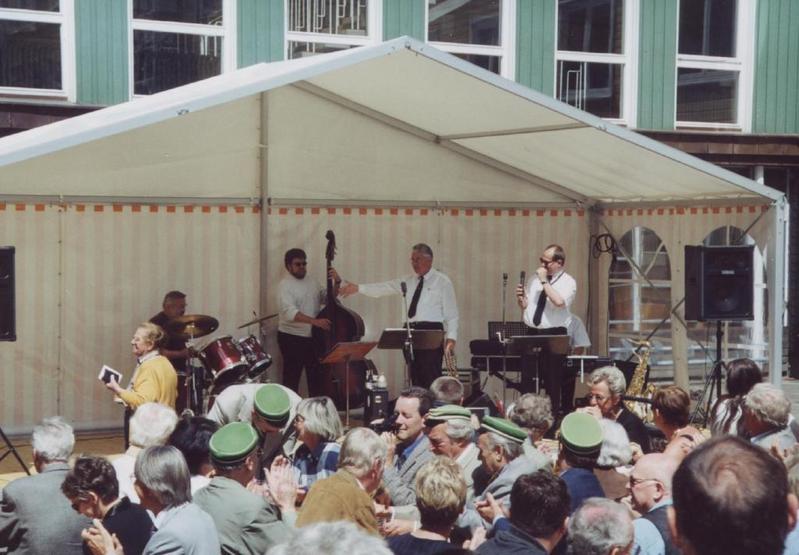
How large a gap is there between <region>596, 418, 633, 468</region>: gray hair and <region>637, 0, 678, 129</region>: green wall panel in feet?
30.2

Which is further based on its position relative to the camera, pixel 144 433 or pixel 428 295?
pixel 428 295

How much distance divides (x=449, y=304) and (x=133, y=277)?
109 inches

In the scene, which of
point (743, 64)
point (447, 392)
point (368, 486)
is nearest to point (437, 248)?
point (447, 392)

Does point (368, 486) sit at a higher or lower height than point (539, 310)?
lower

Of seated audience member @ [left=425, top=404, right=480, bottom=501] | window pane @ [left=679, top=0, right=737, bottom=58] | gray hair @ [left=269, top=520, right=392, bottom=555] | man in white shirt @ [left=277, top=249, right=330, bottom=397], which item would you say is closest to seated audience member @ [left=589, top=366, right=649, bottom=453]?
seated audience member @ [left=425, top=404, right=480, bottom=501]

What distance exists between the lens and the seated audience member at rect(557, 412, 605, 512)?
16.1 feet

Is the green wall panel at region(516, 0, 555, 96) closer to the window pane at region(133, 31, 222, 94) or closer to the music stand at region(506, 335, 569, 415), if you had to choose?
the window pane at region(133, 31, 222, 94)

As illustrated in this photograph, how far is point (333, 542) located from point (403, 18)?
36.8 feet

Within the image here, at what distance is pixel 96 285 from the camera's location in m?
9.98

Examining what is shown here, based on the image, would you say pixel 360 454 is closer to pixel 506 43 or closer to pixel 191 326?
pixel 191 326

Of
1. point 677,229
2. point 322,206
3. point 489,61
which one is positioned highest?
point 489,61

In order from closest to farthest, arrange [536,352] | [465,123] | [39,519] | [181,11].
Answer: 1. [39,519]
2. [536,352]
3. [465,123]
4. [181,11]

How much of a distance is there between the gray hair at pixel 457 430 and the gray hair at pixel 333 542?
137 inches

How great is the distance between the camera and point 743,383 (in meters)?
6.76
